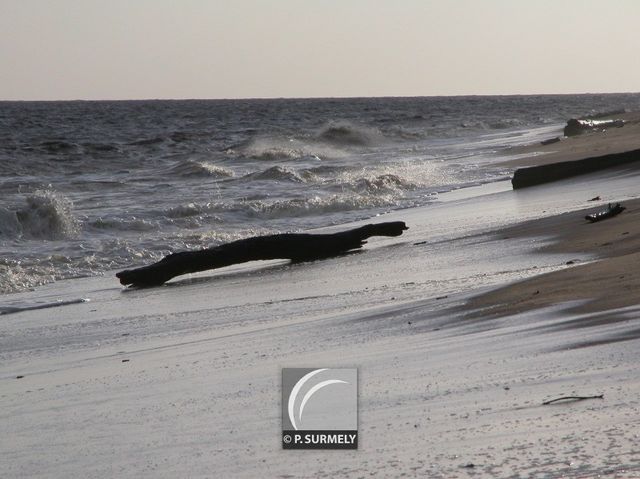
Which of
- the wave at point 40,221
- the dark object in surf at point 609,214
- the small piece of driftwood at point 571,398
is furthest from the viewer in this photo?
the wave at point 40,221

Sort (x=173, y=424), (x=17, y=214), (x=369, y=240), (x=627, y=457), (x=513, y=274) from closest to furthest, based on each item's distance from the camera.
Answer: (x=627, y=457), (x=173, y=424), (x=513, y=274), (x=369, y=240), (x=17, y=214)

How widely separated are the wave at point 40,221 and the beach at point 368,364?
5.87 meters

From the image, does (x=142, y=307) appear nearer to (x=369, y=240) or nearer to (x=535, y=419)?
(x=369, y=240)

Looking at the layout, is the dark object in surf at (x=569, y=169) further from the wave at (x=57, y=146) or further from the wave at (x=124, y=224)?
the wave at (x=57, y=146)

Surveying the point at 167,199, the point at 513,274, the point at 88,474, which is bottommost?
the point at 88,474

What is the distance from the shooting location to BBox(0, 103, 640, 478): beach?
358cm

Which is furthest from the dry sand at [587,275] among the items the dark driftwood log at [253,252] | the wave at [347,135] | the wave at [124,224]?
the wave at [347,135]

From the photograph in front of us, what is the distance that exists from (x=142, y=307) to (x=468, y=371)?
4993 mm

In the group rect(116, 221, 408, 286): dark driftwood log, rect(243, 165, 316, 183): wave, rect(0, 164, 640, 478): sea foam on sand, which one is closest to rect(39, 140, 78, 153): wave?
rect(243, 165, 316, 183): wave

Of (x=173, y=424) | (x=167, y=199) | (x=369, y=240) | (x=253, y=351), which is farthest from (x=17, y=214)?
(x=173, y=424)

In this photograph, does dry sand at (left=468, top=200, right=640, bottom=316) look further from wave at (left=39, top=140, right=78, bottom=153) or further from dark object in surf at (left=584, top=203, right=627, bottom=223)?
wave at (left=39, top=140, right=78, bottom=153)

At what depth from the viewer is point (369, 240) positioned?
1249 centimetres

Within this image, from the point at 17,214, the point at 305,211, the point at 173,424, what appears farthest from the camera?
the point at 305,211

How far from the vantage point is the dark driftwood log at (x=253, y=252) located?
10.7 metres
